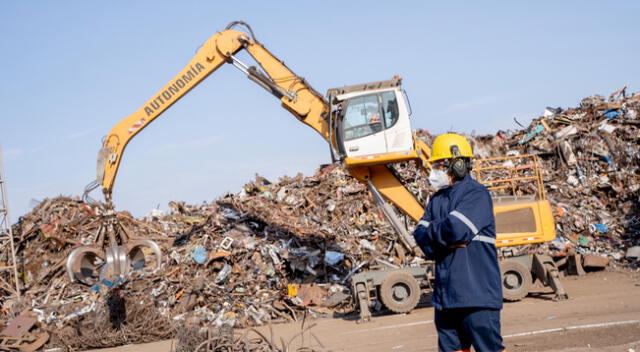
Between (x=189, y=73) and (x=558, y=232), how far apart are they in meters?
9.19

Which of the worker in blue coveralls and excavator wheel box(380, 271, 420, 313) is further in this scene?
excavator wheel box(380, 271, 420, 313)

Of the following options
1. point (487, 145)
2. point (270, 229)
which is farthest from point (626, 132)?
point (270, 229)

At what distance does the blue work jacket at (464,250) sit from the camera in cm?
395

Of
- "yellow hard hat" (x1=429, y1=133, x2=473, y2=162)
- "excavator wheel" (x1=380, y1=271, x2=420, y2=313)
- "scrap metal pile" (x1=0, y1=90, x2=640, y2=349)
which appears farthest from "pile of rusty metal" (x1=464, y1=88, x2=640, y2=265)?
"yellow hard hat" (x1=429, y1=133, x2=473, y2=162)

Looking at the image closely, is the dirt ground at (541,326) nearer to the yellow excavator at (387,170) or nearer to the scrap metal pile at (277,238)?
the yellow excavator at (387,170)

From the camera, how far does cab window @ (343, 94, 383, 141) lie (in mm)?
10477

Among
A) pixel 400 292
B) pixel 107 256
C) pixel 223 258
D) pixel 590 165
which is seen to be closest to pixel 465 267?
pixel 107 256

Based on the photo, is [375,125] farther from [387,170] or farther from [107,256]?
[107,256]

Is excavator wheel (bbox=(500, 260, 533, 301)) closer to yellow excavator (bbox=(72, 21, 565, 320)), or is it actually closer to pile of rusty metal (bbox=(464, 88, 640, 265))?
yellow excavator (bbox=(72, 21, 565, 320))

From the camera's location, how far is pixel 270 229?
48.3 feet

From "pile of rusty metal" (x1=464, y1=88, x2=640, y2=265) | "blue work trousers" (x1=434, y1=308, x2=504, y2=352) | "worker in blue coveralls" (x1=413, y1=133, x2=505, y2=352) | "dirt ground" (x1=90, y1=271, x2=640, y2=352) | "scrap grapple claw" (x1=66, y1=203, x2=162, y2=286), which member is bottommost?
"dirt ground" (x1=90, y1=271, x2=640, y2=352)

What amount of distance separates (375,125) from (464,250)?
658 cm

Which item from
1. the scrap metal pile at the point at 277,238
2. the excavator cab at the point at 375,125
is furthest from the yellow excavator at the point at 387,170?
the scrap metal pile at the point at 277,238

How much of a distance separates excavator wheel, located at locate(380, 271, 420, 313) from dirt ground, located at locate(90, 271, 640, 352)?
18cm
